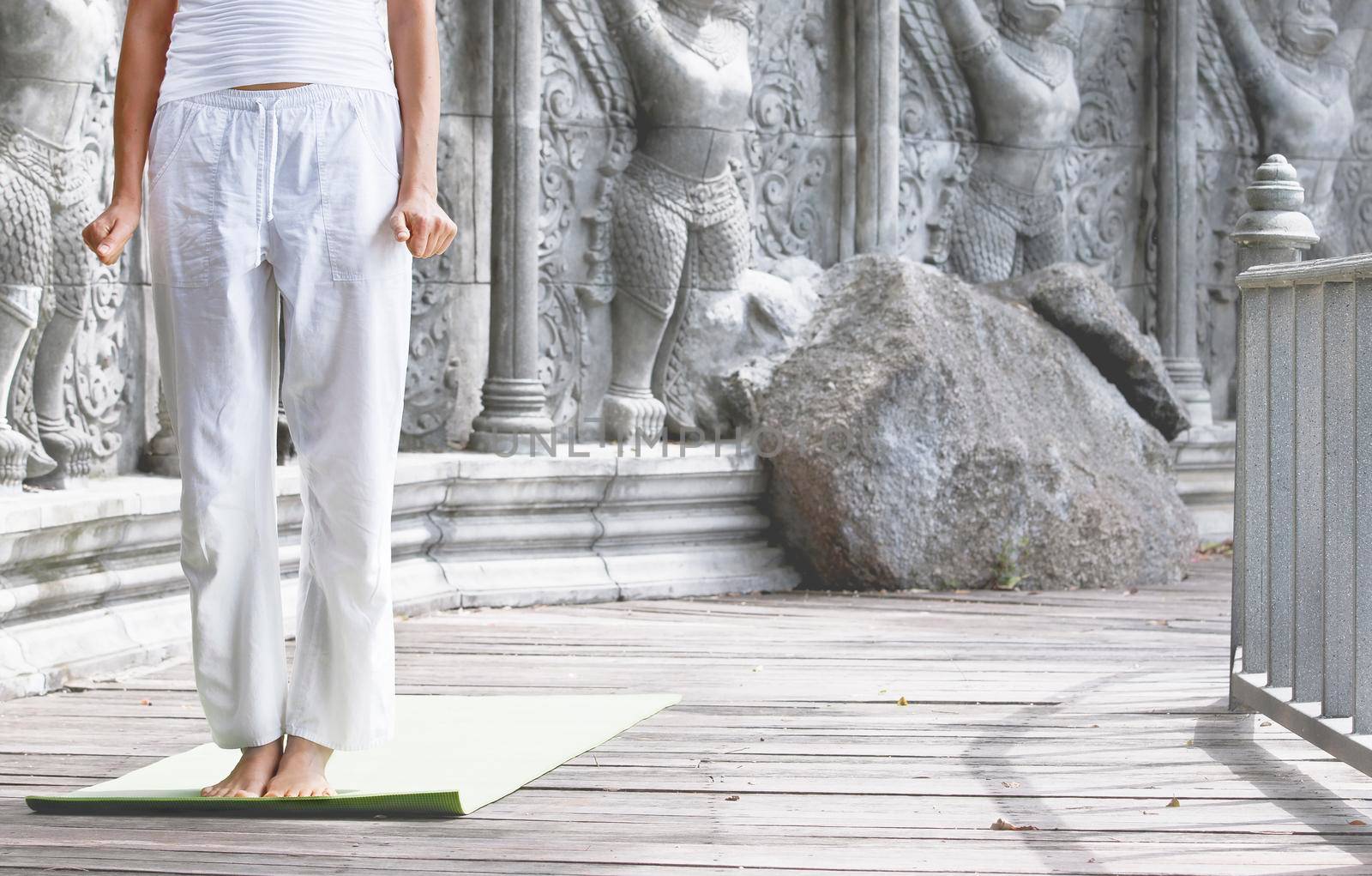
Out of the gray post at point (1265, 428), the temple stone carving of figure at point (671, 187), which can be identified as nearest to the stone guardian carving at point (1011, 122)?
the temple stone carving of figure at point (671, 187)

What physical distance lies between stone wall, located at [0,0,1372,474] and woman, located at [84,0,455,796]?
1.67 meters

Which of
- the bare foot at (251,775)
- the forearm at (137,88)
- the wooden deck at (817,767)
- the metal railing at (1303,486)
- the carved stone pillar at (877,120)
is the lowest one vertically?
the wooden deck at (817,767)

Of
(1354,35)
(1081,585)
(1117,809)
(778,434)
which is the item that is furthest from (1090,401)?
(1117,809)

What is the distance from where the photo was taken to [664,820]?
2.48 metres

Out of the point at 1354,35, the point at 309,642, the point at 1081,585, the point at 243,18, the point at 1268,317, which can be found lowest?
the point at 1081,585

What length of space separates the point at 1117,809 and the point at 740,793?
554mm

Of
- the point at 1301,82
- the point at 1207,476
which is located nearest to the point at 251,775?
the point at 1207,476

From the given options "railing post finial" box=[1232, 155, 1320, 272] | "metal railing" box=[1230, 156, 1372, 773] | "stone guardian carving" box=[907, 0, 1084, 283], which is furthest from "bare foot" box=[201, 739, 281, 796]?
"stone guardian carving" box=[907, 0, 1084, 283]

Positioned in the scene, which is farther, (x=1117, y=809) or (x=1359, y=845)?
(x=1117, y=809)

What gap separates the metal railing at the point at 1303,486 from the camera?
2.47 metres

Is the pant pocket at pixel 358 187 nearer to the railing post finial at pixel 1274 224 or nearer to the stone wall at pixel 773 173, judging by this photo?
the railing post finial at pixel 1274 224

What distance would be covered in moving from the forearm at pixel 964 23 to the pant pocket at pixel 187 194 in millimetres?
4213

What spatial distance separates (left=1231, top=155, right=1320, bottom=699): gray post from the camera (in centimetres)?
294

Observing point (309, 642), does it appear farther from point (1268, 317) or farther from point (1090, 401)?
point (1090, 401)
